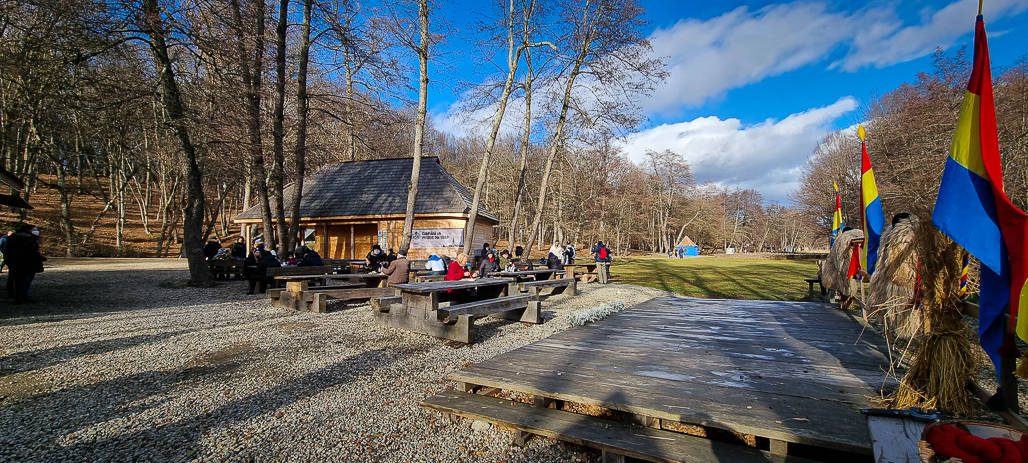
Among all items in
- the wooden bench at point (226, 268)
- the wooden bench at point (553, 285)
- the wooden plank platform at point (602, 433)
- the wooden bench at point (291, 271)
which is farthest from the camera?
the wooden bench at point (226, 268)

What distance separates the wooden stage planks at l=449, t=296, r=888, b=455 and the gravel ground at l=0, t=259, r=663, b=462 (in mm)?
576

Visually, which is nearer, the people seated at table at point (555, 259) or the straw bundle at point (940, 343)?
the straw bundle at point (940, 343)

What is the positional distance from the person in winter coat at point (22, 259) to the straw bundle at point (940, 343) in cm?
1308

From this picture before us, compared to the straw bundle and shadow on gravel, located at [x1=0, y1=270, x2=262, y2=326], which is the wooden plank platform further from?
shadow on gravel, located at [x1=0, y1=270, x2=262, y2=326]

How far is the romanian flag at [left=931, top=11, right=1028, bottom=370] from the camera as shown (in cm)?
217

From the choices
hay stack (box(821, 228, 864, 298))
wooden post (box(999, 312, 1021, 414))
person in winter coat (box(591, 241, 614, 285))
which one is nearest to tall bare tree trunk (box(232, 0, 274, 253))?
person in winter coat (box(591, 241, 614, 285))

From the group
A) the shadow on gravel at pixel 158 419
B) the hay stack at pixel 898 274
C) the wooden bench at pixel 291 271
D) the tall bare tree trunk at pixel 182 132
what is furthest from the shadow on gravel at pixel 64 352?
the hay stack at pixel 898 274

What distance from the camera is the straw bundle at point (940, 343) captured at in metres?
2.49

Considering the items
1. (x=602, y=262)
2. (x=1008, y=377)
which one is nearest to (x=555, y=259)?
(x=602, y=262)

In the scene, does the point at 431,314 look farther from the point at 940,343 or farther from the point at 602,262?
the point at 602,262

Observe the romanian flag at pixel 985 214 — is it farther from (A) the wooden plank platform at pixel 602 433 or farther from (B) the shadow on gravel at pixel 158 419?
(B) the shadow on gravel at pixel 158 419

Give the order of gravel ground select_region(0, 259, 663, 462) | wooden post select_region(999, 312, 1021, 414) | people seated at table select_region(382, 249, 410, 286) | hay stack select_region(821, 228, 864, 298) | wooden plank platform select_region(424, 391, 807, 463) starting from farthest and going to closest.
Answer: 1. people seated at table select_region(382, 249, 410, 286)
2. hay stack select_region(821, 228, 864, 298)
3. gravel ground select_region(0, 259, 663, 462)
4. wooden plank platform select_region(424, 391, 807, 463)
5. wooden post select_region(999, 312, 1021, 414)

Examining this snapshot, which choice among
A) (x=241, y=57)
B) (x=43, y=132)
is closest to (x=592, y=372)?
(x=241, y=57)

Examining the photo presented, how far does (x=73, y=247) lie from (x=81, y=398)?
26.3 m
